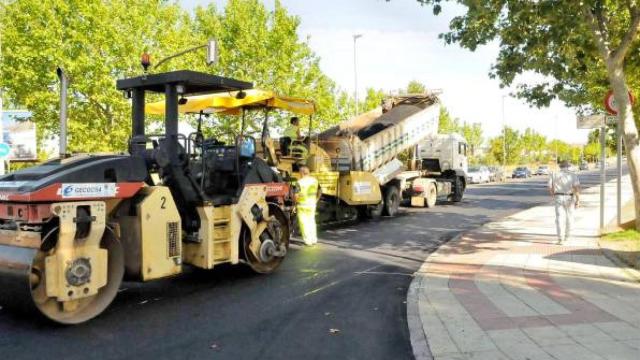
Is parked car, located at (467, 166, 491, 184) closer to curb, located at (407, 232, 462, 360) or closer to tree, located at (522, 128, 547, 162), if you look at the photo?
curb, located at (407, 232, 462, 360)

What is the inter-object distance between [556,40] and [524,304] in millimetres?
5616

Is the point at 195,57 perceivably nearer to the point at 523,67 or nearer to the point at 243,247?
the point at 523,67

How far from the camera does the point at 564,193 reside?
34.8ft

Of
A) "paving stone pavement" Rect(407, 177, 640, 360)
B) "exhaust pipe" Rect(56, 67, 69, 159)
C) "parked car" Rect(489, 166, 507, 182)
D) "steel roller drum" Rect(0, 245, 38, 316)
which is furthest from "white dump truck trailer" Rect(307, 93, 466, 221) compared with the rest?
"parked car" Rect(489, 166, 507, 182)

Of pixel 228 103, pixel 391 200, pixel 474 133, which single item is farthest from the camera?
pixel 474 133

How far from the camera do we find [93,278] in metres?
5.59

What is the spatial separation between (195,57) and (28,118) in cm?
788

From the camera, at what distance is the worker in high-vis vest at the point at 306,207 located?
11.2 meters

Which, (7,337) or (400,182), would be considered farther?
(400,182)

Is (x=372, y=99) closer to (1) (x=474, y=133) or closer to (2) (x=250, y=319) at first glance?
(1) (x=474, y=133)

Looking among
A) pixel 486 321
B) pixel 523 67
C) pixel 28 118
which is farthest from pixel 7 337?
pixel 28 118

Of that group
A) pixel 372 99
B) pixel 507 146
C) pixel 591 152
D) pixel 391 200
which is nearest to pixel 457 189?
pixel 391 200

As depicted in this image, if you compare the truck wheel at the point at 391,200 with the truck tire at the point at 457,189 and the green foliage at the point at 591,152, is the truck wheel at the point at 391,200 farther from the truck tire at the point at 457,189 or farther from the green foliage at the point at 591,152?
the green foliage at the point at 591,152

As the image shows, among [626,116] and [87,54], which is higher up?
[87,54]
